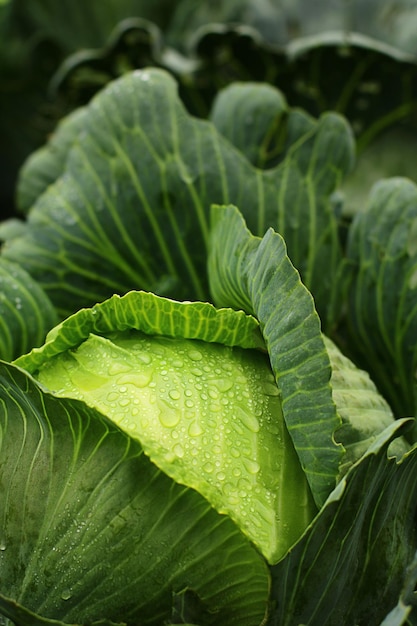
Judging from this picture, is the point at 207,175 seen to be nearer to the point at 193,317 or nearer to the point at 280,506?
the point at 193,317

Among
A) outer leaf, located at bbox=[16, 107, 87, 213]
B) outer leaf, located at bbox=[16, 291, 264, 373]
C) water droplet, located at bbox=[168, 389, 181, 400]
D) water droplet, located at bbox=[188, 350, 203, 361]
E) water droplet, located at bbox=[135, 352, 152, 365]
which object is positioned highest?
outer leaf, located at bbox=[16, 107, 87, 213]

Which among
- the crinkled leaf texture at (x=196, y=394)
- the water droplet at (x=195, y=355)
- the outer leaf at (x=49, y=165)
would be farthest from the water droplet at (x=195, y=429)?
the outer leaf at (x=49, y=165)

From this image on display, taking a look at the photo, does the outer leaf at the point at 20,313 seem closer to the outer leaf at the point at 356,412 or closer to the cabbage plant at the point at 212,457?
the cabbage plant at the point at 212,457

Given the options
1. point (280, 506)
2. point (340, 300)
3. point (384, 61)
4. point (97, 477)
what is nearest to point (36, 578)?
point (97, 477)

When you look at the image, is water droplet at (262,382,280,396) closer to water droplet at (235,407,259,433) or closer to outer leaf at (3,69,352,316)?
water droplet at (235,407,259,433)

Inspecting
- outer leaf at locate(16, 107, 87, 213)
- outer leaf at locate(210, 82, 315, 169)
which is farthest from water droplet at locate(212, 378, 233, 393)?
outer leaf at locate(16, 107, 87, 213)
